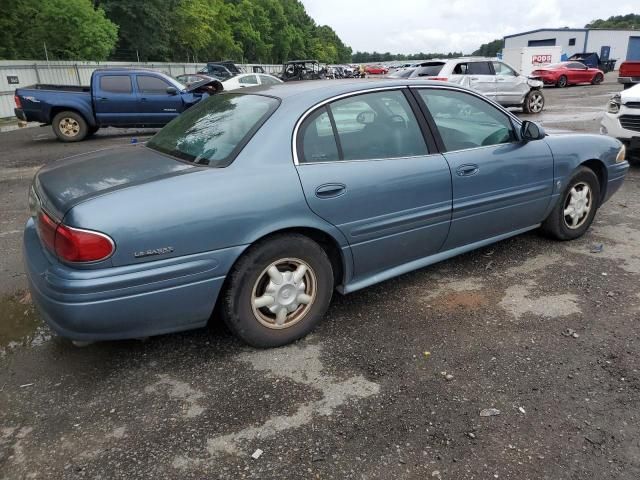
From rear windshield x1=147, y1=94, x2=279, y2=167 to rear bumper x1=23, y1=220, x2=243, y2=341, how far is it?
65 centimetres

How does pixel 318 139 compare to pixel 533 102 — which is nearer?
pixel 318 139

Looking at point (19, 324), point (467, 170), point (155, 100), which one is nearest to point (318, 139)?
point (467, 170)

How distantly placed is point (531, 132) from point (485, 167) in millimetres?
568

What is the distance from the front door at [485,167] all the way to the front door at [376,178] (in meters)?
0.16

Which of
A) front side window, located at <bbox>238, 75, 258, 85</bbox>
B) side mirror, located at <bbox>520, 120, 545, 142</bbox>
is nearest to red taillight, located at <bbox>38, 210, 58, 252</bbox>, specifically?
side mirror, located at <bbox>520, 120, 545, 142</bbox>

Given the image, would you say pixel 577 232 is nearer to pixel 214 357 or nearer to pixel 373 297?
pixel 373 297

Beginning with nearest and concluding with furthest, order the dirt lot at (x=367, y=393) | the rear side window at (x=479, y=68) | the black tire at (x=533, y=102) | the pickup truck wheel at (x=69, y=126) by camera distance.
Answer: the dirt lot at (x=367, y=393), the pickup truck wheel at (x=69, y=126), the rear side window at (x=479, y=68), the black tire at (x=533, y=102)

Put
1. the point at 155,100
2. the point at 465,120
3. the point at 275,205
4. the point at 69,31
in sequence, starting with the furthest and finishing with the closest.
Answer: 1. the point at 69,31
2. the point at 155,100
3. the point at 465,120
4. the point at 275,205

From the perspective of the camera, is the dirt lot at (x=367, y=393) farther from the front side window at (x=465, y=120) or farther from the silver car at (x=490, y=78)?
the silver car at (x=490, y=78)

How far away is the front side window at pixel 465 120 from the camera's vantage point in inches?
145

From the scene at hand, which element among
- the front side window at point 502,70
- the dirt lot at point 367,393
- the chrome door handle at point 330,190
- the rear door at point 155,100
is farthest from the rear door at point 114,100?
the chrome door handle at point 330,190

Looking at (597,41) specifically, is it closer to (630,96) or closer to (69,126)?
(630,96)

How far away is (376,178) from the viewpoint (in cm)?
322

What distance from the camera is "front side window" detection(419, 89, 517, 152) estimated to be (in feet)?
12.1
